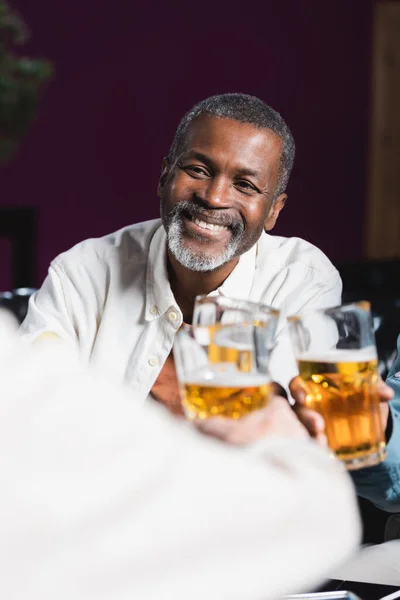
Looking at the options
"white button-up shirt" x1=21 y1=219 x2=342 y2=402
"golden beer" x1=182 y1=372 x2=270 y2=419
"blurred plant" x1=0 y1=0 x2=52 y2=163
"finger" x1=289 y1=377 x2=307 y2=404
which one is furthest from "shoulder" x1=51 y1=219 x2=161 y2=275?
"blurred plant" x1=0 y1=0 x2=52 y2=163

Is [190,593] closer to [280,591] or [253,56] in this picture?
[280,591]

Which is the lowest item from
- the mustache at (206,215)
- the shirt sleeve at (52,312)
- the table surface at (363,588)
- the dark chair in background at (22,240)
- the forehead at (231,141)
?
the dark chair in background at (22,240)

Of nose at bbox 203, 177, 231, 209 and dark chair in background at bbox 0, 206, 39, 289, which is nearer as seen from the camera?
nose at bbox 203, 177, 231, 209

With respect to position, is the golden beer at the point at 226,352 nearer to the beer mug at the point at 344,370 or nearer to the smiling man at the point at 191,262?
the beer mug at the point at 344,370

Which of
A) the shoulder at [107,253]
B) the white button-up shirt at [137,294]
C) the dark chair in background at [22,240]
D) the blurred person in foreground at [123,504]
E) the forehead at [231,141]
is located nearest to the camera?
the blurred person in foreground at [123,504]

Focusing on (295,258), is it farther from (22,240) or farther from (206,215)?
(22,240)

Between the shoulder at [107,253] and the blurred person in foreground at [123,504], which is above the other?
the blurred person in foreground at [123,504]

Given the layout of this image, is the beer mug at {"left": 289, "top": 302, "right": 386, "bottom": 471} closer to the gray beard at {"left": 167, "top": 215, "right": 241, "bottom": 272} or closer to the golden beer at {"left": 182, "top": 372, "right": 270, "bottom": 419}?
the golden beer at {"left": 182, "top": 372, "right": 270, "bottom": 419}

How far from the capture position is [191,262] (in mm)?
2023

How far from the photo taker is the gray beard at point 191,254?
2.02 meters

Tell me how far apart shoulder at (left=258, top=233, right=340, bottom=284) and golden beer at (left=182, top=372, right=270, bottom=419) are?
3.60ft

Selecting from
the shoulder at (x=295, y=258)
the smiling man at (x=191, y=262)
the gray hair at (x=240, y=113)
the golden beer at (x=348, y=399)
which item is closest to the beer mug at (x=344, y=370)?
the golden beer at (x=348, y=399)

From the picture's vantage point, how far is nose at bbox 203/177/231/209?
199 centimetres

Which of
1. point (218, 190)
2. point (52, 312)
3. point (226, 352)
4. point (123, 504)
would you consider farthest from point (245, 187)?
point (123, 504)
